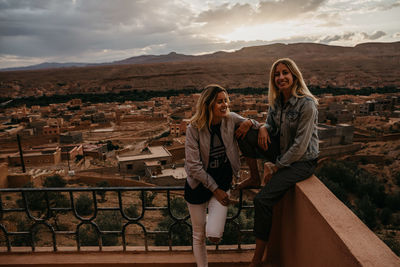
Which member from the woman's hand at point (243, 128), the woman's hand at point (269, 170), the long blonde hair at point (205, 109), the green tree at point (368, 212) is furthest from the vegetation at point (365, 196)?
the long blonde hair at point (205, 109)

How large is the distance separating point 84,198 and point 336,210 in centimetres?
1102

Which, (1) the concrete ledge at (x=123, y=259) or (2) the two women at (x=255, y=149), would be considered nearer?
(2) the two women at (x=255, y=149)

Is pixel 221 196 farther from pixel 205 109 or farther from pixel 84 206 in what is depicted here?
pixel 84 206

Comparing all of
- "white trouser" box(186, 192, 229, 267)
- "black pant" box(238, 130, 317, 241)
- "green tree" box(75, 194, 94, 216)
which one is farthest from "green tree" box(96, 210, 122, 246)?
"black pant" box(238, 130, 317, 241)

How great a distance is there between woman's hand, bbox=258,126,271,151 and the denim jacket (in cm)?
11

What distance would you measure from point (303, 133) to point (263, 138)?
27 cm

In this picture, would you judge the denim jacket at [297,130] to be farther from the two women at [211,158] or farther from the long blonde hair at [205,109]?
the long blonde hair at [205,109]

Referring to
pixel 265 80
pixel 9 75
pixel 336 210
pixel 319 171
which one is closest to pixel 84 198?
pixel 336 210

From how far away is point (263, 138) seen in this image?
1.96 metres

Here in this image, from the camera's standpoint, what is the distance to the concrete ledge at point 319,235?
3.84 feet

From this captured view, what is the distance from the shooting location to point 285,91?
2.05 m

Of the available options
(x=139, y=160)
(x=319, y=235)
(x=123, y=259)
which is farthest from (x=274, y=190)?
(x=139, y=160)

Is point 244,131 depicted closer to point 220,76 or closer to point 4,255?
point 4,255

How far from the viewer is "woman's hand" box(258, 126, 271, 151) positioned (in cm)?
196
